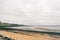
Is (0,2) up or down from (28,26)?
up

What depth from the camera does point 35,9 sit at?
1.09m

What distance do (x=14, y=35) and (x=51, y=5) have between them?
0.46m

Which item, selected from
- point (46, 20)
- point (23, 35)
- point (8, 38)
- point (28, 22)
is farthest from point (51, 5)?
point (8, 38)

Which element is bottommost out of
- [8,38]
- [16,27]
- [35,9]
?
[8,38]

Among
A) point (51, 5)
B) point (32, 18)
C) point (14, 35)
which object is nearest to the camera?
point (51, 5)

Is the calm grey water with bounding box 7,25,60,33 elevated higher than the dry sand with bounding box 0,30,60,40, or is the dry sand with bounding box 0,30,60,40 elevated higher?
the calm grey water with bounding box 7,25,60,33

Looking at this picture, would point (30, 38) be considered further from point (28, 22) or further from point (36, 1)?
point (36, 1)

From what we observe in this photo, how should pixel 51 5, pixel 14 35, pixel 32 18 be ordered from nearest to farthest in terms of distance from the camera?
pixel 51 5 < pixel 32 18 < pixel 14 35

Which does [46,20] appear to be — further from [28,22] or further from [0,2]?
[0,2]

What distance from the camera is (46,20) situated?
1.02 metres

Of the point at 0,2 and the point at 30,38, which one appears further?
the point at 0,2

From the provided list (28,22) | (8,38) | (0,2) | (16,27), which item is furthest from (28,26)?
(0,2)

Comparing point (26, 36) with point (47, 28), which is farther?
point (26, 36)

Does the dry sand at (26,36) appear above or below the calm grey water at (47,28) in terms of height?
below
